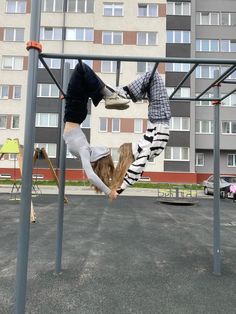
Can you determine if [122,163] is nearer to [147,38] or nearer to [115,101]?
[115,101]

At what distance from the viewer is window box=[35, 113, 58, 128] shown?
25559 millimetres

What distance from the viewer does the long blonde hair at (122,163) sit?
2.63m

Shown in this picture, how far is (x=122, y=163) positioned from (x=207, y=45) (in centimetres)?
2741

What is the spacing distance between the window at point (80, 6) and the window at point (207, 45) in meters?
9.85

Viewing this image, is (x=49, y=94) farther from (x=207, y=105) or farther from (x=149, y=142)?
(x=149, y=142)

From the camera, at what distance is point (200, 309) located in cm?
321

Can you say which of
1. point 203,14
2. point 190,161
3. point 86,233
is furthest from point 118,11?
point 86,233

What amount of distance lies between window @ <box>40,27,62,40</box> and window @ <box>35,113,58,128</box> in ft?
21.7

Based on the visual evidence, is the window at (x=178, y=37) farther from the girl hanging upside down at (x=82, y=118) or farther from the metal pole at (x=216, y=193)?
the girl hanging upside down at (x=82, y=118)

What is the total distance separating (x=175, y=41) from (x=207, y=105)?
6093mm

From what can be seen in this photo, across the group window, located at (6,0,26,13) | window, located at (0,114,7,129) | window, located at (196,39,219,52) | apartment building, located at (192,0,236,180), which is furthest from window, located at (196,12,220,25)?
window, located at (0,114,7,129)

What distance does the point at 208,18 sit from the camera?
27.6 m

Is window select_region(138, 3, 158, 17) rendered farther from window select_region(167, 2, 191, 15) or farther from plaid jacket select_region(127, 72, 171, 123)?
plaid jacket select_region(127, 72, 171, 123)

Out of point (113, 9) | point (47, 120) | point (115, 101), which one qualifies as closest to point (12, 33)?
point (47, 120)
